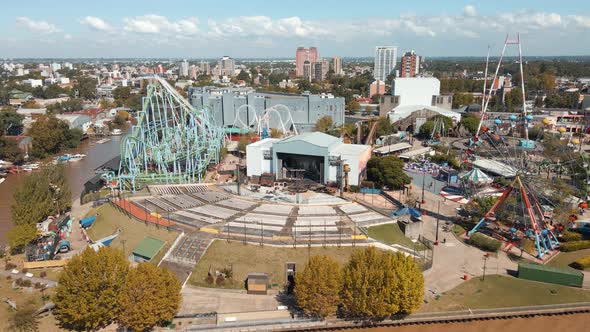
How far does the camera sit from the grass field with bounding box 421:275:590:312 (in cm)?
2689

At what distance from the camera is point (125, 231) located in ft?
119

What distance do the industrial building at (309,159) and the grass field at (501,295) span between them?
19628mm

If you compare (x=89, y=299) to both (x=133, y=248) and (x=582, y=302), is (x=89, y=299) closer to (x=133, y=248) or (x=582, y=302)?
(x=133, y=248)

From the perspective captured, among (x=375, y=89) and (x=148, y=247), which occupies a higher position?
(x=375, y=89)

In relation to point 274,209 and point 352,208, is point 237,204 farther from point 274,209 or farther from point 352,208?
point 352,208

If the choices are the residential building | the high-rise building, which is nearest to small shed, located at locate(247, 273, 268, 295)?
the residential building

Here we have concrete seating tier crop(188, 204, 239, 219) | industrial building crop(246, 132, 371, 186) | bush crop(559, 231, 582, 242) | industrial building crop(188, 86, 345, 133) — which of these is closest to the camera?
bush crop(559, 231, 582, 242)

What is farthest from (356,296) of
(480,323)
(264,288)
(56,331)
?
(56,331)

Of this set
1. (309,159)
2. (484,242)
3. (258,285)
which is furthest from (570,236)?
(309,159)

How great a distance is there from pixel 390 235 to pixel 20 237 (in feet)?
97.8

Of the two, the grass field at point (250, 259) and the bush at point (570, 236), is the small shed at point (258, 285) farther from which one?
the bush at point (570, 236)

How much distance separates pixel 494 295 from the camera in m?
28.0

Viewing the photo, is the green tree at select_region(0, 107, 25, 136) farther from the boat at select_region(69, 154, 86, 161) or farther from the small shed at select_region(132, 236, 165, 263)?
the small shed at select_region(132, 236, 165, 263)

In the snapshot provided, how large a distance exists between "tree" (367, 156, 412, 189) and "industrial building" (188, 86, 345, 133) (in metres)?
34.1
